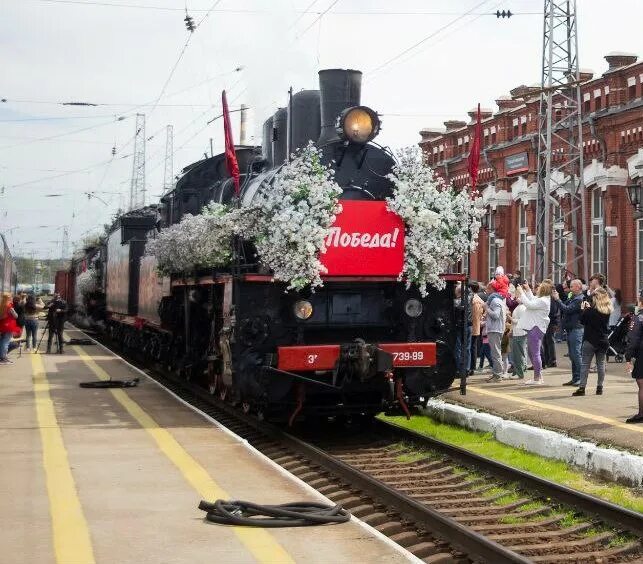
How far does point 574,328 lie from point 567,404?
2.83 meters

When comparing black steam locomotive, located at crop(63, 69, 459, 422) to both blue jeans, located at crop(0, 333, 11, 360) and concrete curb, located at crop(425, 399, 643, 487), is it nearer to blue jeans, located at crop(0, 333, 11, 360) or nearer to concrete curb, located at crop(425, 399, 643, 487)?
concrete curb, located at crop(425, 399, 643, 487)

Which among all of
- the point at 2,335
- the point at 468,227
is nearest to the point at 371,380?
the point at 468,227

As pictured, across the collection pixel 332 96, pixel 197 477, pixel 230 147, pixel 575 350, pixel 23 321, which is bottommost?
pixel 197 477

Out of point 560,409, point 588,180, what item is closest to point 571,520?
point 560,409

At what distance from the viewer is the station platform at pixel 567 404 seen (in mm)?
11159

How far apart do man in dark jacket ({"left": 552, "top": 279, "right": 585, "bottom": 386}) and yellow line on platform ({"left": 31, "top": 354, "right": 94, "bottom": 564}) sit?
7289mm

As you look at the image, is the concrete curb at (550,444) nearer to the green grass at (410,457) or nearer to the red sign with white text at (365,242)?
the green grass at (410,457)

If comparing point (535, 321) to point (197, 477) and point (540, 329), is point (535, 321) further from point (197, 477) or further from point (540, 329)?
point (197, 477)

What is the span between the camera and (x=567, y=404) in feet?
44.4

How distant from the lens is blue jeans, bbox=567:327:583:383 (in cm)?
1574

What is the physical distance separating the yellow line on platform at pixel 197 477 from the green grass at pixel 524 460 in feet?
10.1

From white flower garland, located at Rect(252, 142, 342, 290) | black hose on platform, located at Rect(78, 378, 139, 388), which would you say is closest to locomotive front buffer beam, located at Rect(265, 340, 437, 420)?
white flower garland, located at Rect(252, 142, 342, 290)

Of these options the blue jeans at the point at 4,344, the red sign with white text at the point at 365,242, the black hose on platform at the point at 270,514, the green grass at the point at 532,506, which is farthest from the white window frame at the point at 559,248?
the black hose on platform at the point at 270,514

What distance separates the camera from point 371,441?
40.5 feet
